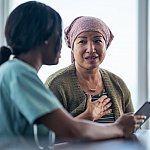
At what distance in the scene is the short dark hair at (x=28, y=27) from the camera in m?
1.05

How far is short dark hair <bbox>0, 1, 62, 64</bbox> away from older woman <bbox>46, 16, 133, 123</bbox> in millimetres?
792

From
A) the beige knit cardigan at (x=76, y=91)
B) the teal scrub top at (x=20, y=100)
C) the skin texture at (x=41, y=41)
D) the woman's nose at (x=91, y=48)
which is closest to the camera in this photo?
the teal scrub top at (x=20, y=100)

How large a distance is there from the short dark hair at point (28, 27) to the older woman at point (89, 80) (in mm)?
792

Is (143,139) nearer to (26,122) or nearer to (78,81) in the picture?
(26,122)

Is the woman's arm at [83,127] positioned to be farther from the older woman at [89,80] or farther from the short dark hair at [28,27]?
the older woman at [89,80]

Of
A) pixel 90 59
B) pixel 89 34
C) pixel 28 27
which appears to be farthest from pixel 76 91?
pixel 28 27

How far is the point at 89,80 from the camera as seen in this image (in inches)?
79.6

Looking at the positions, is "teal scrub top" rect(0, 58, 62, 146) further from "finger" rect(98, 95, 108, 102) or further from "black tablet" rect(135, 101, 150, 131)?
"finger" rect(98, 95, 108, 102)

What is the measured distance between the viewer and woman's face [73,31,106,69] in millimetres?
1967

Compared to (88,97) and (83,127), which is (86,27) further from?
(83,127)

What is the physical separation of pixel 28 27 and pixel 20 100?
0.84 feet

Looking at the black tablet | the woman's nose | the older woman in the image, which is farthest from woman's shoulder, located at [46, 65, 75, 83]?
the black tablet

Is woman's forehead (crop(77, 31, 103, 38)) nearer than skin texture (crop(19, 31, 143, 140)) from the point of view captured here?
No

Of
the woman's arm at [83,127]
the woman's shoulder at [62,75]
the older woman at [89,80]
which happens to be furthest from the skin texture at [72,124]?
the woman's shoulder at [62,75]
